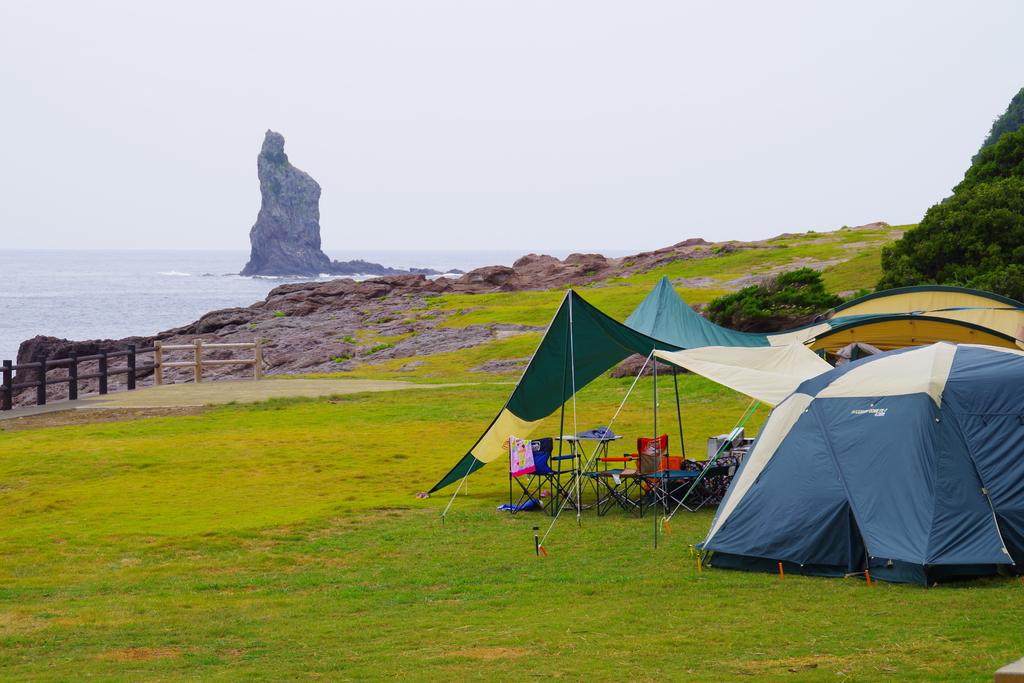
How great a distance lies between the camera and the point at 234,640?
33.6ft

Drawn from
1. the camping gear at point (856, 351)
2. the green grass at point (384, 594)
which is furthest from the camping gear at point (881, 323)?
the green grass at point (384, 594)

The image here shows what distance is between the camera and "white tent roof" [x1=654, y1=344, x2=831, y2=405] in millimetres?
15055

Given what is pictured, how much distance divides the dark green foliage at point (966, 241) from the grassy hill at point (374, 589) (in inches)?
586

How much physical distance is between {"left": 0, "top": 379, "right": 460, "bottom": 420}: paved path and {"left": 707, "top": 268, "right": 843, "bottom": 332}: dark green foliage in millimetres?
11244

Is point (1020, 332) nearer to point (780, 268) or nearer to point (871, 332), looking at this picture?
point (871, 332)

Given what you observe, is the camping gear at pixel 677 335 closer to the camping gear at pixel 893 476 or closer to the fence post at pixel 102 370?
the camping gear at pixel 893 476

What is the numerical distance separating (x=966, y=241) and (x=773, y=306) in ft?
22.1

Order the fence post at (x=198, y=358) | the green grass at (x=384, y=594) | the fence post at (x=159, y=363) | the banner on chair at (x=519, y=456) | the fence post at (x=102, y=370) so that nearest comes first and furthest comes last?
1. the green grass at (x=384, y=594)
2. the banner on chair at (x=519, y=456)
3. the fence post at (x=102, y=370)
4. the fence post at (x=159, y=363)
5. the fence post at (x=198, y=358)

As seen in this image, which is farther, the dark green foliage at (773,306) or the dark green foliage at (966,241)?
the dark green foliage at (773,306)

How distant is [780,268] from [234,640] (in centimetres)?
5470

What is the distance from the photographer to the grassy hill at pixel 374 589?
910 centimetres

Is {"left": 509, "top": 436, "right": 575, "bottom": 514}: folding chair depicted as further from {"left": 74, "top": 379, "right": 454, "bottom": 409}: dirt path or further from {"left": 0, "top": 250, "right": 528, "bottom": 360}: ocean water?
{"left": 0, "top": 250, "right": 528, "bottom": 360}: ocean water

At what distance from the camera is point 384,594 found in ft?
39.6

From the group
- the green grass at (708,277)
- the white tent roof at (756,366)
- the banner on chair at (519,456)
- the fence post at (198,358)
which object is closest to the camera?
the white tent roof at (756,366)
